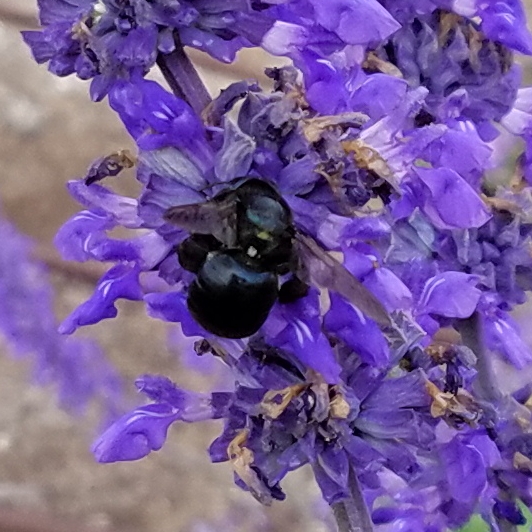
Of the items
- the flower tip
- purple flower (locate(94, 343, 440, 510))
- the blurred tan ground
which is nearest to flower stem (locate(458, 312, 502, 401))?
purple flower (locate(94, 343, 440, 510))

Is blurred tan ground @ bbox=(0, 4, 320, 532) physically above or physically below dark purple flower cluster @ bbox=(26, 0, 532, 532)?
below

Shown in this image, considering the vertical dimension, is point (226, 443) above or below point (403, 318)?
below

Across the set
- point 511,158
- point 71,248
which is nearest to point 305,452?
point 71,248

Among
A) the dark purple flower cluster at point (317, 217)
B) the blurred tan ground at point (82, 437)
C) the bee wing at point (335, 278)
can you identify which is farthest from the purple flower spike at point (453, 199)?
the blurred tan ground at point (82, 437)

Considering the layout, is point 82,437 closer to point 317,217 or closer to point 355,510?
point 355,510

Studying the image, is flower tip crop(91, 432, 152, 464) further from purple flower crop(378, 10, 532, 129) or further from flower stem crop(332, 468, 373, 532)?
purple flower crop(378, 10, 532, 129)

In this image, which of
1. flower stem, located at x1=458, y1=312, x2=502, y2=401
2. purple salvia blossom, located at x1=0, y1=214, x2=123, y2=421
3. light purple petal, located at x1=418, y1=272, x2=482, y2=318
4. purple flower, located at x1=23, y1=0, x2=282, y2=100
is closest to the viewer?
purple flower, located at x1=23, y1=0, x2=282, y2=100

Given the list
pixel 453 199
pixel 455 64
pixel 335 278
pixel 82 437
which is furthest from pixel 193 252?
pixel 82 437

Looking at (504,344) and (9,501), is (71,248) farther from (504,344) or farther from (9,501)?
(9,501)
